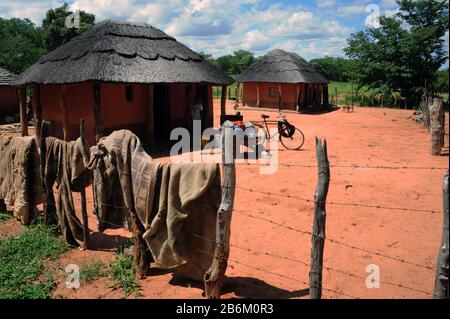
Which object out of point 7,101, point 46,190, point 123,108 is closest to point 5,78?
point 7,101

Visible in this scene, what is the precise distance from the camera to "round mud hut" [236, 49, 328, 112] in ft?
83.5

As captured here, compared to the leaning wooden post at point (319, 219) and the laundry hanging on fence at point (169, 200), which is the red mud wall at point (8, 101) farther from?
the leaning wooden post at point (319, 219)

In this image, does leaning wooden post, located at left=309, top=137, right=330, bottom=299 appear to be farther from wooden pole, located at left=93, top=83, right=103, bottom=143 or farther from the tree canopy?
the tree canopy

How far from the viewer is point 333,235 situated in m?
6.07

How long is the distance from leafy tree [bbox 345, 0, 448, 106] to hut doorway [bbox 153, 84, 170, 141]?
1917 cm

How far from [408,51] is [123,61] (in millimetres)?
21861

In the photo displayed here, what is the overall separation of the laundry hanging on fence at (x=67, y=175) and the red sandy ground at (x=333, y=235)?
0.36 m

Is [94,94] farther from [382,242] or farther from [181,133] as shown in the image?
[382,242]

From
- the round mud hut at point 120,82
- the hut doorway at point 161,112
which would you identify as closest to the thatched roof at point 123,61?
the round mud hut at point 120,82

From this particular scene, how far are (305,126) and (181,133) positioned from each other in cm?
731

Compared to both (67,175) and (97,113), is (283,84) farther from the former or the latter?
(67,175)

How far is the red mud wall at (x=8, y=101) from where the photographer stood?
20328 millimetres
